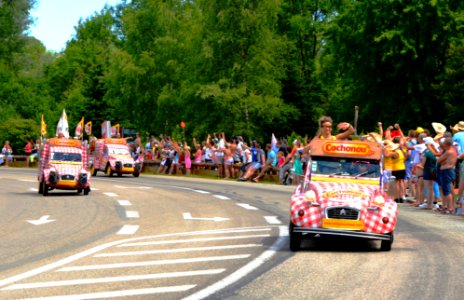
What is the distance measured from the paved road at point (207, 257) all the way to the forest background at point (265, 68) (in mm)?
32944

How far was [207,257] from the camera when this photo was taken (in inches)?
529

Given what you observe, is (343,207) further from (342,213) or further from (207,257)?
(207,257)

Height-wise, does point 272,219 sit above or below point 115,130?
below

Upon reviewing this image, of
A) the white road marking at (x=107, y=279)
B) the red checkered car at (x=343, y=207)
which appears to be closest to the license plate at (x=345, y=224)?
the red checkered car at (x=343, y=207)

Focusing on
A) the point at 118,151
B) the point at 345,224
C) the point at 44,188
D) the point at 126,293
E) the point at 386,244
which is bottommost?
the point at 126,293

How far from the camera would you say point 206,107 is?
7000cm

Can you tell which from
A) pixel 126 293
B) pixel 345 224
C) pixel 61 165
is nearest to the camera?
pixel 126 293

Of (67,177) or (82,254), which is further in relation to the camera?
(67,177)

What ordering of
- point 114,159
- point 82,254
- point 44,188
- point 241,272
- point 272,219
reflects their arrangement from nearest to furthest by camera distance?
1. point 241,272
2. point 82,254
3. point 272,219
4. point 44,188
5. point 114,159

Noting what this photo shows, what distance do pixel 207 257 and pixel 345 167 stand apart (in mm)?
3625

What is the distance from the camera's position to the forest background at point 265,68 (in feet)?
181

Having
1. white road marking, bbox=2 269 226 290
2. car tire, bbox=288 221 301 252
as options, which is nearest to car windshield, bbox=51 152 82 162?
car tire, bbox=288 221 301 252

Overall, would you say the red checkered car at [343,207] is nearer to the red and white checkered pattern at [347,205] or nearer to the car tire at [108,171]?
the red and white checkered pattern at [347,205]

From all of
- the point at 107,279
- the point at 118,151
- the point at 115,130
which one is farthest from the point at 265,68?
the point at 107,279
